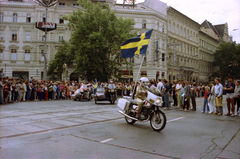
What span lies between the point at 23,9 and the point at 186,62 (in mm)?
41427

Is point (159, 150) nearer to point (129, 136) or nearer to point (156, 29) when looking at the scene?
point (129, 136)

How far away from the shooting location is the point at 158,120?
7.23 metres

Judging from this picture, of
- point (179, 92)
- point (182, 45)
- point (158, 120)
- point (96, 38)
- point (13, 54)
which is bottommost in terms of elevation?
point (158, 120)

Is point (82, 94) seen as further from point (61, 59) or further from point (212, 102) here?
point (61, 59)

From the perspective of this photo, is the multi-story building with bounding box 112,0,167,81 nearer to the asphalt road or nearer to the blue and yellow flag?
the blue and yellow flag

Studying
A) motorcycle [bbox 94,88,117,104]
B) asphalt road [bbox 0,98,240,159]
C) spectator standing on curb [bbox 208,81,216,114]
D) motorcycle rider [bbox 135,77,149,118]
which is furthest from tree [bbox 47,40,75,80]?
asphalt road [bbox 0,98,240,159]

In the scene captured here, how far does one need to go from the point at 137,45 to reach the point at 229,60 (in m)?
72.1

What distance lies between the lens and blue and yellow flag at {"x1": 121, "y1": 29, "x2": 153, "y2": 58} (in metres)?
9.42

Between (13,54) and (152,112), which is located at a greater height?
(13,54)

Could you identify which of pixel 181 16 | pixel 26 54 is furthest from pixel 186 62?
pixel 26 54

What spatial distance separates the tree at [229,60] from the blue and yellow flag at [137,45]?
2667 inches

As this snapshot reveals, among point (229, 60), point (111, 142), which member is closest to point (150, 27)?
point (229, 60)

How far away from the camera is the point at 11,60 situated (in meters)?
41.8

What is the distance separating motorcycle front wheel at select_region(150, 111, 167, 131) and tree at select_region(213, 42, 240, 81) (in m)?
Result: 69.8
